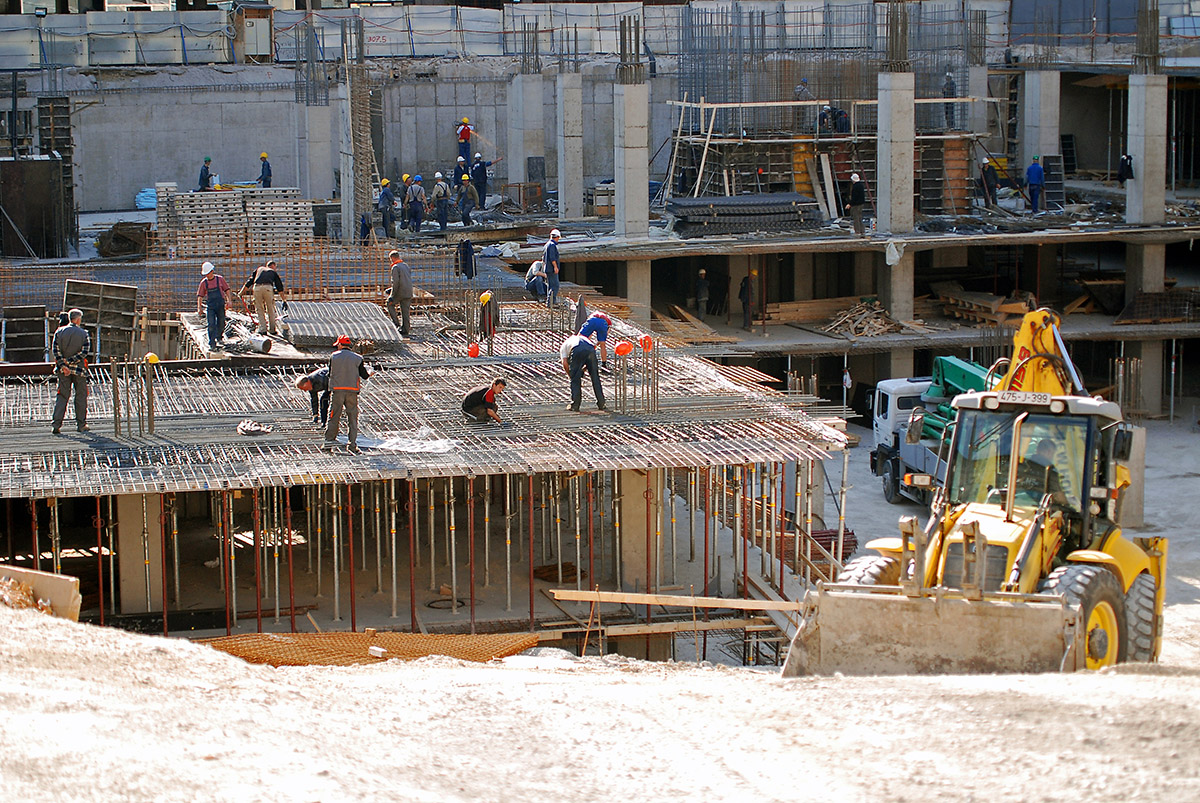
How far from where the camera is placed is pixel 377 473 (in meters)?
17.6

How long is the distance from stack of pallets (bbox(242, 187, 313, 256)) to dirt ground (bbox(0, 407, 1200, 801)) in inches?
909

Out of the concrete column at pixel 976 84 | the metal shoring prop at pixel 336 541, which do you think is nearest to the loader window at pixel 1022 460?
the metal shoring prop at pixel 336 541

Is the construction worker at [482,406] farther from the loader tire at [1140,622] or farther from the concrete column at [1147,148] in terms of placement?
the concrete column at [1147,148]

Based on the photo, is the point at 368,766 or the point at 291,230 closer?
the point at 368,766

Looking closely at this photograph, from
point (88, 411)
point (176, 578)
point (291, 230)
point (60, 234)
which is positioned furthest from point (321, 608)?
point (60, 234)

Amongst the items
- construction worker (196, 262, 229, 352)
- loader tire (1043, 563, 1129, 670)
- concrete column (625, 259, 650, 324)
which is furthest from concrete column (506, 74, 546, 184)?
loader tire (1043, 563, 1129, 670)

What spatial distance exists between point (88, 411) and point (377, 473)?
204 inches

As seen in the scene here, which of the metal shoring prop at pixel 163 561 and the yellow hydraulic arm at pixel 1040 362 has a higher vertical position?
the yellow hydraulic arm at pixel 1040 362

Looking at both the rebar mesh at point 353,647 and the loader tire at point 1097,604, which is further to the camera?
the rebar mesh at point 353,647

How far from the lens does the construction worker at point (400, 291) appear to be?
25016 millimetres

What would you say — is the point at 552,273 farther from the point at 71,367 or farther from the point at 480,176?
the point at 480,176

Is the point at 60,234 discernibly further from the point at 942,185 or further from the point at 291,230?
the point at 942,185

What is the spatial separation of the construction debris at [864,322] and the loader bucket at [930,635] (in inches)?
976

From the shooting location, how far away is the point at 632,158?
36188 mm
